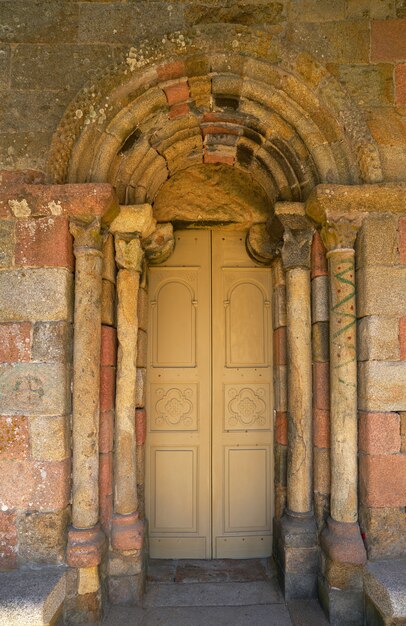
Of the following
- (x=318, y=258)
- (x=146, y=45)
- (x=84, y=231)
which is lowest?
(x=318, y=258)

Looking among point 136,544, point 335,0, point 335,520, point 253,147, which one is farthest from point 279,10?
point 136,544

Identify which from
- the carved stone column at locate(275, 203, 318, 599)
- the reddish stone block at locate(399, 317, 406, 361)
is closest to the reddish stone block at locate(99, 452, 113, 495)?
the carved stone column at locate(275, 203, 318, 599)

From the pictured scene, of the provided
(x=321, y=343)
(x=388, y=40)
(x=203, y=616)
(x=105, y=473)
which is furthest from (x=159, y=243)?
(x=203, y=616)

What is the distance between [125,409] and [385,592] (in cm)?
171

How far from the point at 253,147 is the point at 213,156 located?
0.34 metres

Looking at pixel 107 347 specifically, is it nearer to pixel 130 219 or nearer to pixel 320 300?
pixel 130 219

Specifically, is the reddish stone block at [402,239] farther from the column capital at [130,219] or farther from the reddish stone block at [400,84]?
the column capital at [130,219]

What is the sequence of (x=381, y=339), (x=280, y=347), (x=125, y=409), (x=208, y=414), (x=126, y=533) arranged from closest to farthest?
(x=381, y=339) < (x=126, y=533) < (x=125, y=409) < (x=280, y=347) < (x=208, y=414)

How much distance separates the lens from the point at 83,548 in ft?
9.36

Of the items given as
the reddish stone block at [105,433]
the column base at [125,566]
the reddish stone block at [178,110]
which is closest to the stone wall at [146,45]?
the reddish stone block at [178,110]

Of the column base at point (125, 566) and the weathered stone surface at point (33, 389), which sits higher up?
the weathered stone surface at point (33, 389)

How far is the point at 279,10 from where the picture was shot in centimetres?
320

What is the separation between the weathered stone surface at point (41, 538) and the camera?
2861 mm

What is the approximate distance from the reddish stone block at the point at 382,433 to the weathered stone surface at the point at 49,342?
1.79 m
